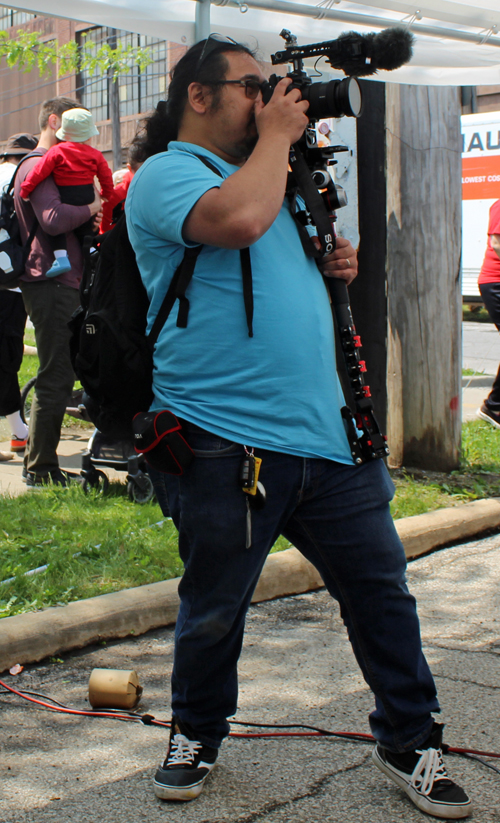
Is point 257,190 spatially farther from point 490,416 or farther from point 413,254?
point 490,416

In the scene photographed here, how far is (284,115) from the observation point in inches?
85.7

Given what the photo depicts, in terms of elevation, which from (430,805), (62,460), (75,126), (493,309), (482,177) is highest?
(482,177)

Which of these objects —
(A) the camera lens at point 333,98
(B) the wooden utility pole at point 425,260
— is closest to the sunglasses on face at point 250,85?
(A) the camera lens at point 333,98

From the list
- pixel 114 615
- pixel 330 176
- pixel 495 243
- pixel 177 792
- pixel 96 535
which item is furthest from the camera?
pixel 495 243

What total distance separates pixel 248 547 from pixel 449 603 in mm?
2045

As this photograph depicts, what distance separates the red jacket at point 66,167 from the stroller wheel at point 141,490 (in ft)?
6.22

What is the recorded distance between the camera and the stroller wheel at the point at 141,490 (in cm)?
536

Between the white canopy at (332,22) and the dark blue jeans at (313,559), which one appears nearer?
the dark blue jeans at (313,559)

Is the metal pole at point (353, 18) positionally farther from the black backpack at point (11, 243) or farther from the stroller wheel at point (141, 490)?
the stroller wheel at point (141, 490)

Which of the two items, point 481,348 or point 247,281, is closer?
point 247,281

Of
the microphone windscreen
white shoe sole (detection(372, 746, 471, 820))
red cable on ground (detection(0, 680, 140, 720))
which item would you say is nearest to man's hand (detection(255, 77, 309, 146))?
the microphone windscreen

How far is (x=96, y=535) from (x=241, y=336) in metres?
2.54

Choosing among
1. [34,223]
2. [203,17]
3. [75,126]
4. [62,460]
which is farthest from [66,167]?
[62,460]

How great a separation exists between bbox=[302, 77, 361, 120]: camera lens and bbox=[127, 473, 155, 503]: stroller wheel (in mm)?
3387
